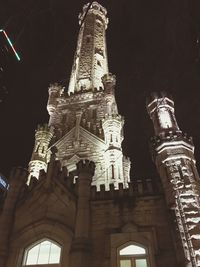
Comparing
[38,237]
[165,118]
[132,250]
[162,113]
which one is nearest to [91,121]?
[162,113]

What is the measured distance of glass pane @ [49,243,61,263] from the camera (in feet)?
46.0

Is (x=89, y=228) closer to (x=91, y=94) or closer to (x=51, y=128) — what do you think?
(x=51, y=128)

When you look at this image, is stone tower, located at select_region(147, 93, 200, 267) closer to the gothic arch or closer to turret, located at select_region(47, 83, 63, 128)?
the gothic arch

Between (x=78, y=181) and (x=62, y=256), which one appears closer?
(x=62, y=256)

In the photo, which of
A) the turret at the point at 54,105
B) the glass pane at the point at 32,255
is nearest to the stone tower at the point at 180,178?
the glass pane at the point at 32,255

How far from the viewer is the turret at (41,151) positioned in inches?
1057

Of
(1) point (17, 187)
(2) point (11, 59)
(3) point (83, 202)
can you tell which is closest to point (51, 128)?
(2) point (11, 59)

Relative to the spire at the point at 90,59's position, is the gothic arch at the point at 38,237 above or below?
below

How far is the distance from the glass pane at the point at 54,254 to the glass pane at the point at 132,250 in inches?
127

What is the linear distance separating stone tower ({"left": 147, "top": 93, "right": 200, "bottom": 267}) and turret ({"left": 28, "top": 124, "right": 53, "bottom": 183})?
1287 cm

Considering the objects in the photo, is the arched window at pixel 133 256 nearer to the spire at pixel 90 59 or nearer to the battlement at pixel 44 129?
the battlement at pixel 44 129

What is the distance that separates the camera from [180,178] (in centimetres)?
1522

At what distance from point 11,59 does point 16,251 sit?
13.2m

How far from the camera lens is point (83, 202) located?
14.9 meters
